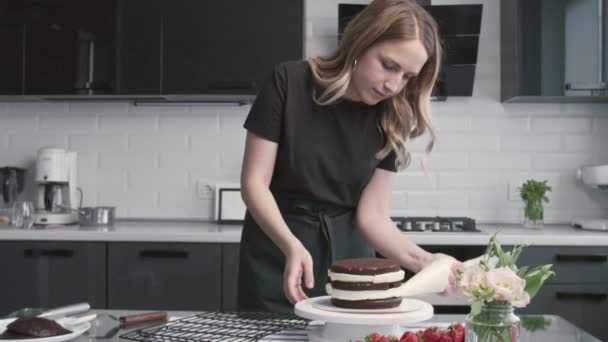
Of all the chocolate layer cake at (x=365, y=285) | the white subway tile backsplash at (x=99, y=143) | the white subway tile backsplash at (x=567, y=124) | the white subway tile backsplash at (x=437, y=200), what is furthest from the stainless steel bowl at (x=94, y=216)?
the chocolate layer cake at (x=365, y=285)

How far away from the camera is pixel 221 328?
151 centimetres

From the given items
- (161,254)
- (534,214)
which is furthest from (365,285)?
(534,214)

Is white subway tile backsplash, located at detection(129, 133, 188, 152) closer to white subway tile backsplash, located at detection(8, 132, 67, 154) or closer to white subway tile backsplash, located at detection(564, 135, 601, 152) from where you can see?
white subway tile backsplash, located at detection(8, 132, 67, 154)

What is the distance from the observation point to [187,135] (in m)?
4.02

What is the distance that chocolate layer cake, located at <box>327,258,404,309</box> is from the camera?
1528 millimetres

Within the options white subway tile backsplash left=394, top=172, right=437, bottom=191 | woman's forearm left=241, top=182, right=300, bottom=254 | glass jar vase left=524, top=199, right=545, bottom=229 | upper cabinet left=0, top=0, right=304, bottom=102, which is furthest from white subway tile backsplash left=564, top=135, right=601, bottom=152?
woman's forearm left=241, top=182, right=300, bottom=254

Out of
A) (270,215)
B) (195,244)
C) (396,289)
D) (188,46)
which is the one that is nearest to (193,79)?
(188,46)

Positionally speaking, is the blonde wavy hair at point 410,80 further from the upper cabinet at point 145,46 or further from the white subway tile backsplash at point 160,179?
the white subway tile backsplash at point 160,179

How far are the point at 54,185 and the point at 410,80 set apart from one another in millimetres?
2285

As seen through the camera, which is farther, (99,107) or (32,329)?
(99,107)

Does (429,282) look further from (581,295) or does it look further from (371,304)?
(581,295)

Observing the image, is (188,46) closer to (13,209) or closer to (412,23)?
(13,209)

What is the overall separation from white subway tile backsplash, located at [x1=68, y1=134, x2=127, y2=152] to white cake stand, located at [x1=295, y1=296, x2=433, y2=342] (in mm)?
2756

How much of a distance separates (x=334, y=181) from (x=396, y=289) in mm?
588
